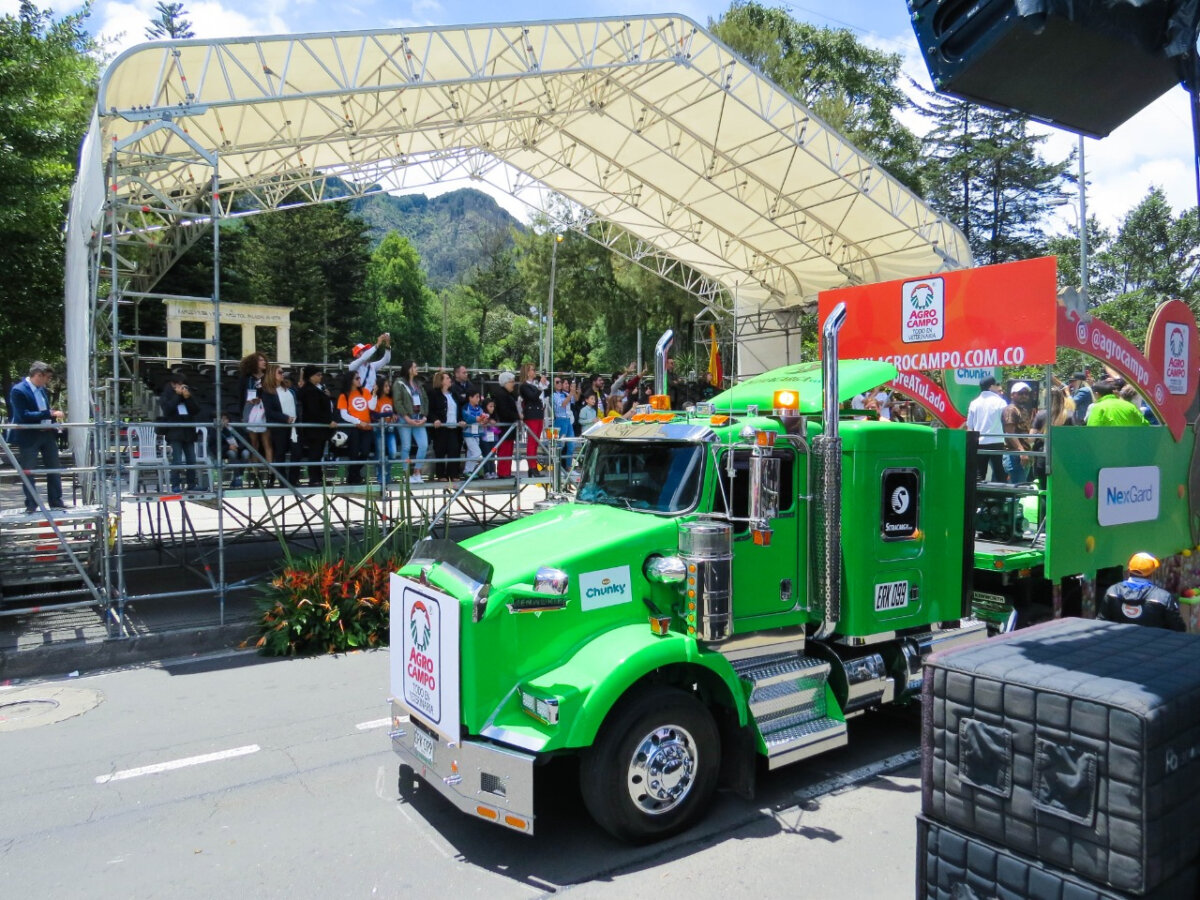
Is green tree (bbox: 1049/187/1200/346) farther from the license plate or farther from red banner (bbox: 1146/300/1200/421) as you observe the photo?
the license plate

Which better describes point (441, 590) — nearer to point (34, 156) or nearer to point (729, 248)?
point (34, 156)

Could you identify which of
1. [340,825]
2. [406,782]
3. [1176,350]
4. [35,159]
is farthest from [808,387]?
[35,159]

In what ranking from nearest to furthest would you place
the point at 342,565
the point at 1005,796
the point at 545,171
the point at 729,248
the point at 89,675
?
the point at 1005,796, the point at 89,675, the point at 342,565, the point at 545,171, the point at 729,248

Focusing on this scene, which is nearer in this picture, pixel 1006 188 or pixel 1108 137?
pixel 1108 137

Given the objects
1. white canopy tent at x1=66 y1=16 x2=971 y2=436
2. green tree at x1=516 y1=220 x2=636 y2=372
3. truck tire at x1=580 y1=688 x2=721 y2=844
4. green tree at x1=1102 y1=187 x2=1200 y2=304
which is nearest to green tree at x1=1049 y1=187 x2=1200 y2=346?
green tree at x1=1102 y1=187 x2=1200 y2=304

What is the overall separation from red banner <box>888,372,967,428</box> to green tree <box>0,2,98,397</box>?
1414 centimetres

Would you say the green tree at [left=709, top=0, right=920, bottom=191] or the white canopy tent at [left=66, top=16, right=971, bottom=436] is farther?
the green tree at [left=709, top=0, right=920, bottom=191]

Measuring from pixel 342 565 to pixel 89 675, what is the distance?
2.57 meters

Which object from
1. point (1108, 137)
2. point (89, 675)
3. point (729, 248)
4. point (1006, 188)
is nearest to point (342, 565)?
point (89, 675)

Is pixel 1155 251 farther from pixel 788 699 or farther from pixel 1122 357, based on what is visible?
pixel 788 699

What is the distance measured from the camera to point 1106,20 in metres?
2.88

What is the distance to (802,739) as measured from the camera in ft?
17.1

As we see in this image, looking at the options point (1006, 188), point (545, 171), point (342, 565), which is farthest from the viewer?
point (1006, 188)

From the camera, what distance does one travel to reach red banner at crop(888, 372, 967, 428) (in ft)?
28.1
